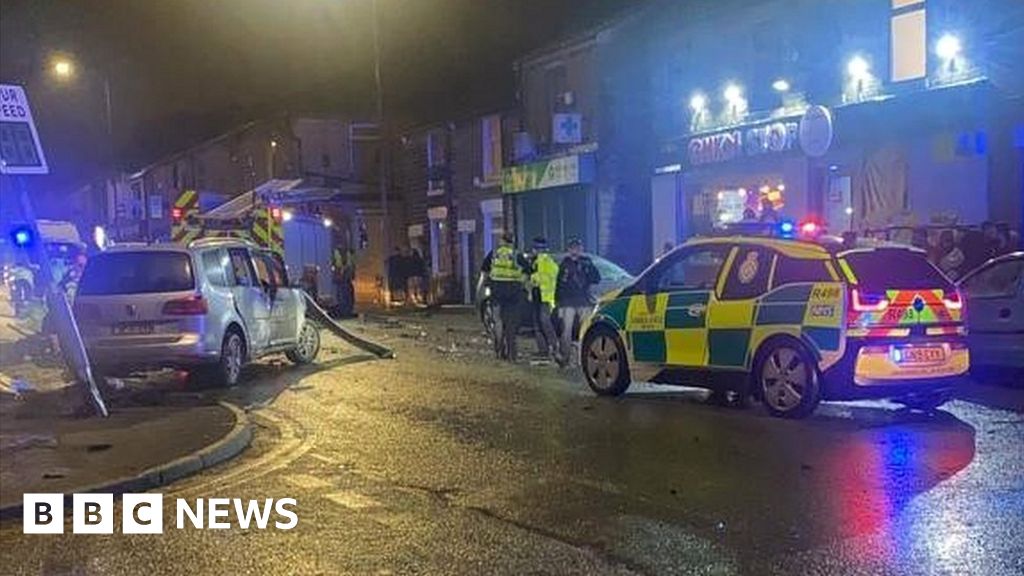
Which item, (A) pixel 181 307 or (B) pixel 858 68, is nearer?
(A) pixel 181 307

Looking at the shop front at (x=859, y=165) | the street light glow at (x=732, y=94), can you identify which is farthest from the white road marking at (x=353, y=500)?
the street light glow at (x=732, y=94)

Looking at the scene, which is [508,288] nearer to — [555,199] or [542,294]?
[542,294]

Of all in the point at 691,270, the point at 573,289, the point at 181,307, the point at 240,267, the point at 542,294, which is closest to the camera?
the point at 691,270

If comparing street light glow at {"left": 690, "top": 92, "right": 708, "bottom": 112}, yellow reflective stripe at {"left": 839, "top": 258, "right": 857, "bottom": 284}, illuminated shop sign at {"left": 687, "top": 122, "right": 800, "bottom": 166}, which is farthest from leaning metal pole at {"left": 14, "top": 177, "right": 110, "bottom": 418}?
street light glow at {"left": 690, "top": 92, "right": 708, "bottom": 112}

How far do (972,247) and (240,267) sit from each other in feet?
34.4

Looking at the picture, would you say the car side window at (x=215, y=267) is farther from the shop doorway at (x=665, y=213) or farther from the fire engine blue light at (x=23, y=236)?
the shop doorway at (x=665, y=213)

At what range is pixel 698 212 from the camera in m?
24.1

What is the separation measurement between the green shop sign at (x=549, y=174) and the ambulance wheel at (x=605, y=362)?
1572 cm

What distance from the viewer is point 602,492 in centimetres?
729

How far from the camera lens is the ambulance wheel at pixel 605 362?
11.9 meters

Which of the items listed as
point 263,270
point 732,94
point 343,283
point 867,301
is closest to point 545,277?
point 263,270

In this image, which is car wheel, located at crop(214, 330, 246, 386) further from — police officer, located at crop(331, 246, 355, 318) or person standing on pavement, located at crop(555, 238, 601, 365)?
police officer, located at crop(331, 246, 355, 318)

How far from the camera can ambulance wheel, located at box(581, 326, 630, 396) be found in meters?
11.9

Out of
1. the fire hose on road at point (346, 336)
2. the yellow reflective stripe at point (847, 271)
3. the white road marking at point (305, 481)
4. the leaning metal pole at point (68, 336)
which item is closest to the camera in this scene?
the white road marking at point (305, 481)
